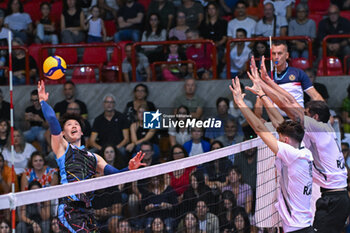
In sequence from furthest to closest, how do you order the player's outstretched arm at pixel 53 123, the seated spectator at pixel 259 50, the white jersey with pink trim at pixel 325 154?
the seated spectator at pixel 259 50
the white jersey with pink trim at pixel 325 154
the player's outstretched arm at pixel 53 123

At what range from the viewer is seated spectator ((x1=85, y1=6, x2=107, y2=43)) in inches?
600

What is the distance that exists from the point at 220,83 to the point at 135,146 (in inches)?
88.4

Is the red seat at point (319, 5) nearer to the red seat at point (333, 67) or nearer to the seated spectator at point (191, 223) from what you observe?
the red seat at point (333, 67)

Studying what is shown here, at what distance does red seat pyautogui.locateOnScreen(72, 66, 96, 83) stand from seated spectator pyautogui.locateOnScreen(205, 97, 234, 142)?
2.99 meters

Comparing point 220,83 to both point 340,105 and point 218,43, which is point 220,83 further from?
point 340,105

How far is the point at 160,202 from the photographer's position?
35.2ft

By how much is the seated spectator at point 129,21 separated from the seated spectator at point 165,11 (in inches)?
11.7

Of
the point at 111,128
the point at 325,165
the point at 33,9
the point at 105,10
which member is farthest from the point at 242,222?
the point at 33,9

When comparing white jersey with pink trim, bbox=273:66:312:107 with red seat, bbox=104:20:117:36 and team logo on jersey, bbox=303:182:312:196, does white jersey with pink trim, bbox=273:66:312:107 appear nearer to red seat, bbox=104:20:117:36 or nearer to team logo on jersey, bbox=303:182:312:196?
team logo on jersey, bbox=303:182:312:196

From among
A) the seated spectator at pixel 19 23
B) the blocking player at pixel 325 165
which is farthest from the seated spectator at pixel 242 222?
the seated spectator at pixel 19 23

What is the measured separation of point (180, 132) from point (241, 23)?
3136 mm

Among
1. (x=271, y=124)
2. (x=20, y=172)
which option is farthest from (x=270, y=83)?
(x=20, y=172)

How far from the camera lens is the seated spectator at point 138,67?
45.6 feet

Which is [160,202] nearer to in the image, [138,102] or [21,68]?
[138,102]
